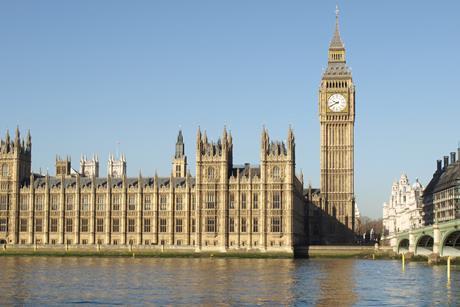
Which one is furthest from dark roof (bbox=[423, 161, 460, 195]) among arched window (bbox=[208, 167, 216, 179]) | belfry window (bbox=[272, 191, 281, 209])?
arched window (bbox=[208, 167, 216, 179])

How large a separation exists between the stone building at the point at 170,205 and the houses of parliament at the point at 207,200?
18 cm

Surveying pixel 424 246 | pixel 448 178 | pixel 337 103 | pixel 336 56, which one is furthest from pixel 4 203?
pixel 448 178

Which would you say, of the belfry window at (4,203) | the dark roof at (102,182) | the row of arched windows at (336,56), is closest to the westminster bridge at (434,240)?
the dark roof at (102,182)

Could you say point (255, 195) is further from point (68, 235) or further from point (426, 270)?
point (426, 270)

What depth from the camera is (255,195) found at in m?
157

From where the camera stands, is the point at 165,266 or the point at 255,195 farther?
the point at 255,195

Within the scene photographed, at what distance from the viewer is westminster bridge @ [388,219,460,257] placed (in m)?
114

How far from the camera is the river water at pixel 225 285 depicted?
71125 mm

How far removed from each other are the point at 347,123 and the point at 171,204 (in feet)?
144

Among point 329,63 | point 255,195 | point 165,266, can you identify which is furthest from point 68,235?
point 329,63

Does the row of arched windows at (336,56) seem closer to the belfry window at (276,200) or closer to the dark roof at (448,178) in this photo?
the dark roof at (448,178)

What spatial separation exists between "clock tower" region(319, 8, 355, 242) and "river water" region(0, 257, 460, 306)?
64914mm

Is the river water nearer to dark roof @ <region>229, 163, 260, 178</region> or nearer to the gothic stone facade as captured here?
dark roof @ <region>229, 163, 260, 178</region>

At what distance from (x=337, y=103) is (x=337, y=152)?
10.5 m
